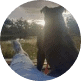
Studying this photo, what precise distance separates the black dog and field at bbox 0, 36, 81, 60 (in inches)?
3.9

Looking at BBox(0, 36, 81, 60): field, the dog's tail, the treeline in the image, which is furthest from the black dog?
the dog's tail

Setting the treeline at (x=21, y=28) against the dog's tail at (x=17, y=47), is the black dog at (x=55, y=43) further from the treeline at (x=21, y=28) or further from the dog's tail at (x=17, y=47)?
the dog's tail at (x=17, y=47)

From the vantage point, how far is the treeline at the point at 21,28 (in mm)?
2572

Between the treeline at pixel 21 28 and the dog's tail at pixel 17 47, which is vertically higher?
the treeline at pixel 21 28

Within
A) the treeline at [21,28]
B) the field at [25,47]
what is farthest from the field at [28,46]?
the treeline at [21,28]

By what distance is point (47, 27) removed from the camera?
8.47 ft

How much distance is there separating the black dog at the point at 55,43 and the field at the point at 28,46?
0.33 feet

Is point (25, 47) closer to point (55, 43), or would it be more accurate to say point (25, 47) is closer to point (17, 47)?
point (17, 47)

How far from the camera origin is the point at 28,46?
2.61 metres

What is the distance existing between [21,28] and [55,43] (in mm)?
731

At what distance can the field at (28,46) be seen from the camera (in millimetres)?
2596

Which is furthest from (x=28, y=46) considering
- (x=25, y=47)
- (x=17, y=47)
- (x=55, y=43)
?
(x=55, y=43)

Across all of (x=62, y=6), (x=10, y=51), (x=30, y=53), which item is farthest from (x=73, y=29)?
(x=10, y=51)

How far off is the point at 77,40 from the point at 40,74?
3.36ft
